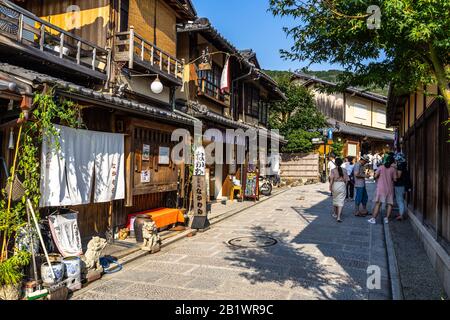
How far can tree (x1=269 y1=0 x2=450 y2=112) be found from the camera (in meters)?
3.20

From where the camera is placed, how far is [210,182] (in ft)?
60.0

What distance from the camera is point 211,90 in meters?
17.7

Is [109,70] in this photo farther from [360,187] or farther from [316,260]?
[360,187]

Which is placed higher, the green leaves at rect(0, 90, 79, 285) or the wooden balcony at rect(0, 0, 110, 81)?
the wooden balcony at rect(0, 0, 110, 81)

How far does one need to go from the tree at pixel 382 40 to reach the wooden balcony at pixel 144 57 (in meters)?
6.67

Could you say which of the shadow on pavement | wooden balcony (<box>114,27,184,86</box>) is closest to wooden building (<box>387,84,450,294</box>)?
the shadow on pavement

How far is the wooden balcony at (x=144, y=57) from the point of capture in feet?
33.3

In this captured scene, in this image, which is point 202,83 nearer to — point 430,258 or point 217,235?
point 217,235

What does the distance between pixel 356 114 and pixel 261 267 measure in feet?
114

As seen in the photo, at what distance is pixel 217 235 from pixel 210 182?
7.54 meters

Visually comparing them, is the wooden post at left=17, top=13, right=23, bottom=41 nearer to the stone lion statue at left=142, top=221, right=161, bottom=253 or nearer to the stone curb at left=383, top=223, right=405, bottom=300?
the stone lion statue at left=142, top=221, right=161, bottom=253

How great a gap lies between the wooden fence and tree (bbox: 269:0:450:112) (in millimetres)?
25463

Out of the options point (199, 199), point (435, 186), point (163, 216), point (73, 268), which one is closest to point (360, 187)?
point (435, 186)

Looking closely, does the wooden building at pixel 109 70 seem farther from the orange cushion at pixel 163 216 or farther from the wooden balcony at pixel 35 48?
the orange cushion at pixel 163 216
